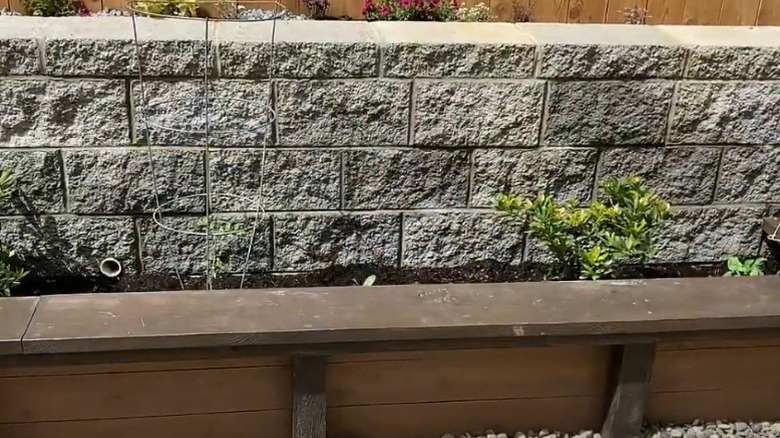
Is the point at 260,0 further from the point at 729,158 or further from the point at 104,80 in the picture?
the point at 729,158

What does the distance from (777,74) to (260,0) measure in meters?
1.77

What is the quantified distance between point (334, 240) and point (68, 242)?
84cm

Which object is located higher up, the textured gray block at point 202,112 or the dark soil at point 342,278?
the textured gray block at point 202,112

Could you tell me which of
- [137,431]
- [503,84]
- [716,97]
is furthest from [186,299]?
[716,97]

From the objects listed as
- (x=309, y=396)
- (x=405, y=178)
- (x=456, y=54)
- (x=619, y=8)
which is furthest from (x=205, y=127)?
(x=619, y=8)

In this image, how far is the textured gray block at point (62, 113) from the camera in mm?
2445

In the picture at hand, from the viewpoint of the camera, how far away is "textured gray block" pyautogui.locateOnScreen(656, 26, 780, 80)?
2.67 meters

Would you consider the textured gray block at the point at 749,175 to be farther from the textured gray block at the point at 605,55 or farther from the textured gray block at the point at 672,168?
the textured gray block at the point at 605,55

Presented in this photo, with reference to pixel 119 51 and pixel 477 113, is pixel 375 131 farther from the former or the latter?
pixel 119 51

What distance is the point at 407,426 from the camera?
7.68ft

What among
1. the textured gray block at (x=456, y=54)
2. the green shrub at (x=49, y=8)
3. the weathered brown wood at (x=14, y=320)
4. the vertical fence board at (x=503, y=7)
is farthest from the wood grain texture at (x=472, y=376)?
the green shrub at (x=49, y=8)

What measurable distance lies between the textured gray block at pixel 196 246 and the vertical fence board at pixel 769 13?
6.79 feet

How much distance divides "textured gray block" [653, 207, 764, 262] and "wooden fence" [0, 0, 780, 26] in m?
0.81

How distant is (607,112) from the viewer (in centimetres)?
271
